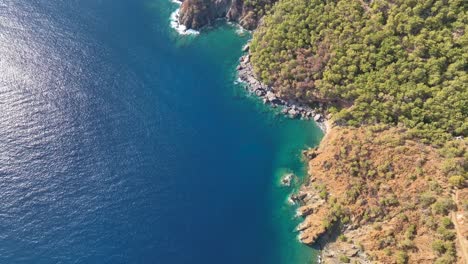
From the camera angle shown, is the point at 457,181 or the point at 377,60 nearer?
the point at 457,181

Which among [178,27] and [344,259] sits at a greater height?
[178,27]

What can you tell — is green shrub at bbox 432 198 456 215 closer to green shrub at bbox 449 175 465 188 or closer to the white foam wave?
green shrub at bbox 449 175 465 188

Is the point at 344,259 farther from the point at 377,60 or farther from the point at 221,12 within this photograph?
the point at 221,12

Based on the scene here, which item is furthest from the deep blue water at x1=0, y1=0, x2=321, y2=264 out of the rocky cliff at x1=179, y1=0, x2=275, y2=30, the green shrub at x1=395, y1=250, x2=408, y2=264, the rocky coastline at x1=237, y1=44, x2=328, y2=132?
the green shrub at x1=395, y1=250, x2=408, y2=264

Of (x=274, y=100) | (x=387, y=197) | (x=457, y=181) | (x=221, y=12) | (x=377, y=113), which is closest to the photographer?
(x=457, y=181)

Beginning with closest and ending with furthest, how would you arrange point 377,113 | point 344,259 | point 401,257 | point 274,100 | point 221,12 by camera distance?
point 401,257, point 344,259, point 377,113, point 274,100, point 221,12

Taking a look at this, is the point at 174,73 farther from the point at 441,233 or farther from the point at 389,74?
the point at 441,233

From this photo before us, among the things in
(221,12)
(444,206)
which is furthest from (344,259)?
(221,12)

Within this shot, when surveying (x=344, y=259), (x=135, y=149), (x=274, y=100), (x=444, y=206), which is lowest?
(x=344, y=259)
